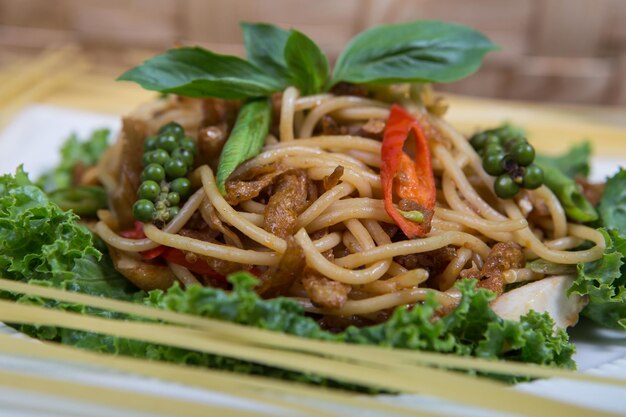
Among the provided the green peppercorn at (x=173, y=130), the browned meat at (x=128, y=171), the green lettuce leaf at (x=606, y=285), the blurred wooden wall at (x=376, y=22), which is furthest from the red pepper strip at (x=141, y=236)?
the blurred wooden wall at (x=376, y=22)

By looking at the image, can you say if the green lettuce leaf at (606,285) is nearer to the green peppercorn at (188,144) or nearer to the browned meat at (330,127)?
the browned meat at (330,127)

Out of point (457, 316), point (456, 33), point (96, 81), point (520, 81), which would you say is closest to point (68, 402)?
point (457, 316)

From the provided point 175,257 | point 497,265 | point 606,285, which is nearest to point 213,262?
point 175,257

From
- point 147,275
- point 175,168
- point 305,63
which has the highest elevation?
point 305,63

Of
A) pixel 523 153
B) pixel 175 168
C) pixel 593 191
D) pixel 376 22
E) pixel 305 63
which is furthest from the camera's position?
pixel 376 22

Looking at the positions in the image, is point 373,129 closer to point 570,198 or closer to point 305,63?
point 305,63

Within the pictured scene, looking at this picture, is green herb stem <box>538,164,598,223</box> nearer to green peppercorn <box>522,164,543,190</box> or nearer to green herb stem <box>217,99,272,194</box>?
green peppercorn <box>522,164,543,190</box>
